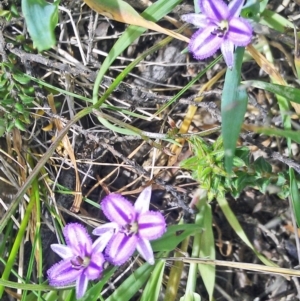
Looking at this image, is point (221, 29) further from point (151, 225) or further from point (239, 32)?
point (151, 225)

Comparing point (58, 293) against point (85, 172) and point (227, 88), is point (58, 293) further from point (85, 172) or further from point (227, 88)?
point (227, 88)

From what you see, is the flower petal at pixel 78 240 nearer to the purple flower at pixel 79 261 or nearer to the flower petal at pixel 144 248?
the purple flower at pixel 79 261

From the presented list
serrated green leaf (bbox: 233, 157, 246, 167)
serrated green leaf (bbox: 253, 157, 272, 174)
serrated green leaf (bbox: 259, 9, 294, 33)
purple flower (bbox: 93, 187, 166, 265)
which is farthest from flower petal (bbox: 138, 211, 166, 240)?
serrated green leaf (bbox: 259, 9, 294, 33)

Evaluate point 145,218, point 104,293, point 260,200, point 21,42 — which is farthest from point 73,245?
point 260,200

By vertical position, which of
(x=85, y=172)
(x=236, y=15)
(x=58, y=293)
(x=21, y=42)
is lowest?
(x=58, y=293)

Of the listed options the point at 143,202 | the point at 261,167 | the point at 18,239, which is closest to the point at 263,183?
the point at 261,167

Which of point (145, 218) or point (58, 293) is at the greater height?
point (145, 218)
